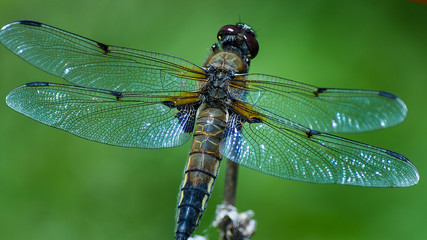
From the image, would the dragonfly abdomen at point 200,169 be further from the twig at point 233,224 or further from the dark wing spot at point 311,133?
the dark wing spot at point 311,133

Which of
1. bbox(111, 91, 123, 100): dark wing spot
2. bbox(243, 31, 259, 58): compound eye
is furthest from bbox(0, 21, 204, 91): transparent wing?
bbox(243, 31, 259, 58): compound eye

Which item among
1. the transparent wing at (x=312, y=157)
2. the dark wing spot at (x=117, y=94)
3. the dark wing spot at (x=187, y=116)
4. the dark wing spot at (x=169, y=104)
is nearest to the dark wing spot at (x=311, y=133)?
the transparent wing at (x=312, y=157)

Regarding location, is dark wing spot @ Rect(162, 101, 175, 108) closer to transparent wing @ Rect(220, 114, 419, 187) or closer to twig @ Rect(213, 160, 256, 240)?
transparent wing @ Rect(220, 114, 419, 187)

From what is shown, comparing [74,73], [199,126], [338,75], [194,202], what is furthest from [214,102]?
[338,75]

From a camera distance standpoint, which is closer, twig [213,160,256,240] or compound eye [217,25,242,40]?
twig [213,160,256,240]

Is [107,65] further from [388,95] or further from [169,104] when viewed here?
[388,95]

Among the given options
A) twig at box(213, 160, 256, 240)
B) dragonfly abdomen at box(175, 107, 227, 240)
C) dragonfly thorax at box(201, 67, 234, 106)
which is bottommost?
twig at box(213, 160, 256, 240)

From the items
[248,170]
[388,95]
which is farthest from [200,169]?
[388,95]
